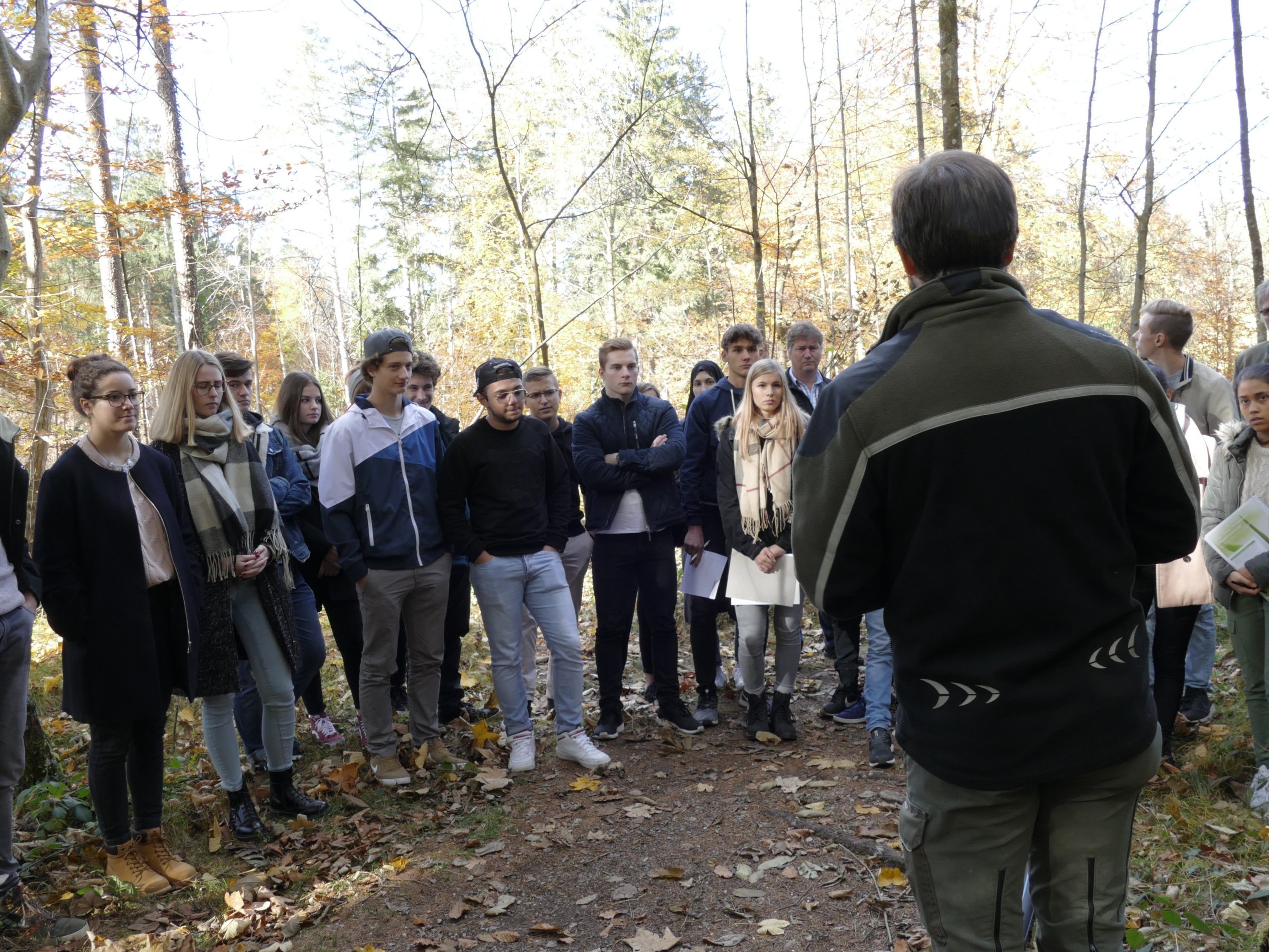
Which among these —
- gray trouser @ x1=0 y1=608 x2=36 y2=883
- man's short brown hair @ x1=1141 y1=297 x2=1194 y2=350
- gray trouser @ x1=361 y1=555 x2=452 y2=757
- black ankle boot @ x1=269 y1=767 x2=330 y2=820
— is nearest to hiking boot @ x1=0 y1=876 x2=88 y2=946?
gray trouser @ x1=0 y1=608 x2=36 y2=883

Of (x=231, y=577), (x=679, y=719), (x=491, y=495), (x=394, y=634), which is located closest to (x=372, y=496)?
(x=491, y=495)

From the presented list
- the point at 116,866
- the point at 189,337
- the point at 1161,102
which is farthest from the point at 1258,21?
the point at 189,337

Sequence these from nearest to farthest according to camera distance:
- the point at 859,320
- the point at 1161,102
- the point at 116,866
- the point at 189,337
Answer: the point at 116,866 → the point at 1161,102 → the point at 189,337 → the point at 859,320

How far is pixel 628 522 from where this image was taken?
5.76m

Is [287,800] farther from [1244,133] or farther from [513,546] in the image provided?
[1244,133]

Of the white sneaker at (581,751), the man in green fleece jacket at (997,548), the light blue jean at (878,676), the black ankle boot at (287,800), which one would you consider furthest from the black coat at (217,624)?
the man in green fleece jacket at (997,548)

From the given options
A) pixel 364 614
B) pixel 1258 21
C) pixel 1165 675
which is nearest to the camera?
pixel 1165 675

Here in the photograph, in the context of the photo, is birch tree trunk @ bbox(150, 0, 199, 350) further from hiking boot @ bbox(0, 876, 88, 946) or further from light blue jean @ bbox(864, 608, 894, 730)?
light blue jean @ bbox(864, 608, 894, 730)

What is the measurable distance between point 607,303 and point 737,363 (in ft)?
72.5

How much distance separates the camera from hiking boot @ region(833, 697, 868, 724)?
5.84 m

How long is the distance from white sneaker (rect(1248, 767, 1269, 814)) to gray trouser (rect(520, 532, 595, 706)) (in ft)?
13.1

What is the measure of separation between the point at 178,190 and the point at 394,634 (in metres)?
9.38

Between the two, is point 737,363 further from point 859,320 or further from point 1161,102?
point 859,320

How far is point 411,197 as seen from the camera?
2845 centimetres
